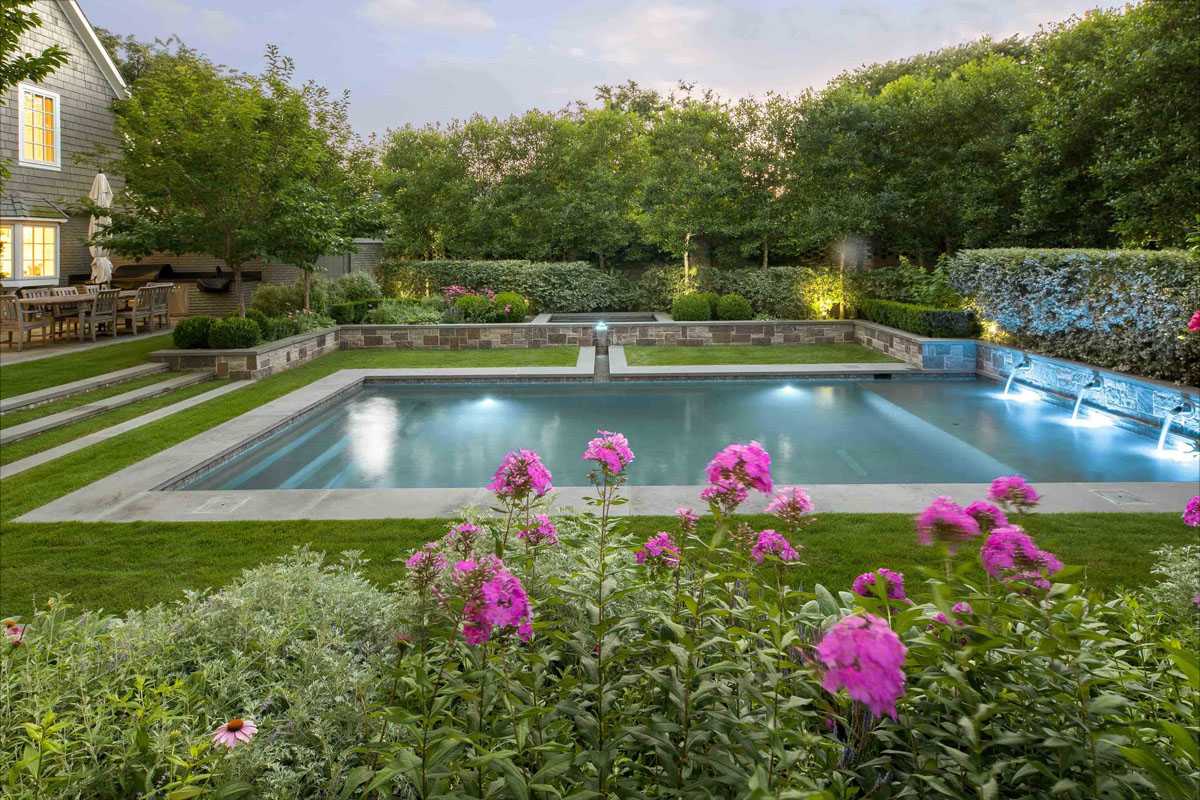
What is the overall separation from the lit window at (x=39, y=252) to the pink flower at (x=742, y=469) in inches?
658

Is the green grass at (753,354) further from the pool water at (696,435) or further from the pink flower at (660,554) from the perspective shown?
the pink flower at (660,554)

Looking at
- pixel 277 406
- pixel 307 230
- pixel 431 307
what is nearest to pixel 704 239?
pixel 431 307

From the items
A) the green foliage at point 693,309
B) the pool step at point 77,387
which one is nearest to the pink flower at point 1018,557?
the pool step at point 77,387

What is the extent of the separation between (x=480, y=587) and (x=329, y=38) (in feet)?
141

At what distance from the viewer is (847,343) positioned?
14500mm

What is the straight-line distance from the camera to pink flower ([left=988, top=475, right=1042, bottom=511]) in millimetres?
1729

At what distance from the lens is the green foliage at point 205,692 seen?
1.64 m

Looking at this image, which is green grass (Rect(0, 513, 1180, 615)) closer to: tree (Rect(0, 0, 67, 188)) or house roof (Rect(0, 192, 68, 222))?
tree (Rect(0, 0, 67, 188))

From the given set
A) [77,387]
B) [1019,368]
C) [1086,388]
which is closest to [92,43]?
[77,387]

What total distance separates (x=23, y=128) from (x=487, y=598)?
18106 mm

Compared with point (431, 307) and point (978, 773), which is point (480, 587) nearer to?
point (978, 773)

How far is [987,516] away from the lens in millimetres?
1699

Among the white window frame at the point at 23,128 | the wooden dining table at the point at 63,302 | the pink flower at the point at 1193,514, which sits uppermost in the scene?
the white window frame at the point at 23,128

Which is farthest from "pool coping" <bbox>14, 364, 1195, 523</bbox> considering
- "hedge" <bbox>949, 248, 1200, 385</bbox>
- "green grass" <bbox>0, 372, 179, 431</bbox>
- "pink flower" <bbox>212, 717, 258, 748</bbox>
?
"pink flower" <bbox>212, 717, 258, 748</bbox>
